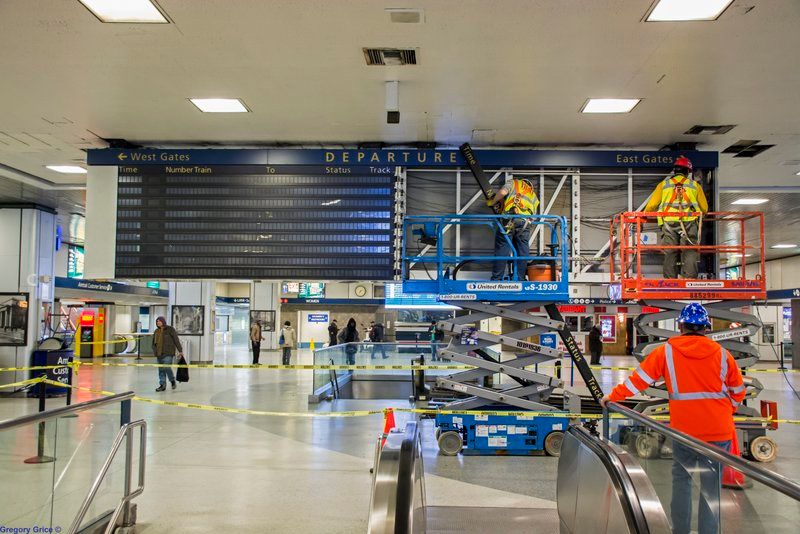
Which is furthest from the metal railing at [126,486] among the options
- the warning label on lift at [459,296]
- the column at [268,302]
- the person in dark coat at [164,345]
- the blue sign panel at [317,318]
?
the blue sign panel at [317,318]

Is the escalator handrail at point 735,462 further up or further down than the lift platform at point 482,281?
further down

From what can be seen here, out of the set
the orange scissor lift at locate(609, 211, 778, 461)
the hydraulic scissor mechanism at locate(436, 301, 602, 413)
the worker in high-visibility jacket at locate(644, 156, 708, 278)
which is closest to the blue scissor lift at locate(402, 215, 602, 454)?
the hydraulic scissor mechanism at locate(436, 301, 602, 413)

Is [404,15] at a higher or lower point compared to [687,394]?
higher

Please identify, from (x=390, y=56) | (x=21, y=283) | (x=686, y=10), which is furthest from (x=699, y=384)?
(x=21, y=283)

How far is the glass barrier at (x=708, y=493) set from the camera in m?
3.05

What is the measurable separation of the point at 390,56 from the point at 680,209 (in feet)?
12.2

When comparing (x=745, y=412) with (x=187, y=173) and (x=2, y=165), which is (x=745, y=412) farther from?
(x=2, y=165)

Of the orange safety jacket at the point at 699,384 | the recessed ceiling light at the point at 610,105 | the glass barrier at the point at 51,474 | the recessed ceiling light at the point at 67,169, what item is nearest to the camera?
the glass barrier at the point at 51,474

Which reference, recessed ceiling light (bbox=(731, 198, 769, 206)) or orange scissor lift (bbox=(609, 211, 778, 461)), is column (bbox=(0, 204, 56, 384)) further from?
recessed ceiling light (bbox=(731, 198, 769, 206))

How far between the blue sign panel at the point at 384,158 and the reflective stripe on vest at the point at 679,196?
70 cm

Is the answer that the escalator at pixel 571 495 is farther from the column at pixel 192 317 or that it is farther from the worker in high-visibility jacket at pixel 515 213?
the column at pixel 192 317

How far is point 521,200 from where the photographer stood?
7.12m

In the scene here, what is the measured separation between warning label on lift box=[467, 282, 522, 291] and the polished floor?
6.52ft

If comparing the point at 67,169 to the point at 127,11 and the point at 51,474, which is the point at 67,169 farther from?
the point at 51,474
